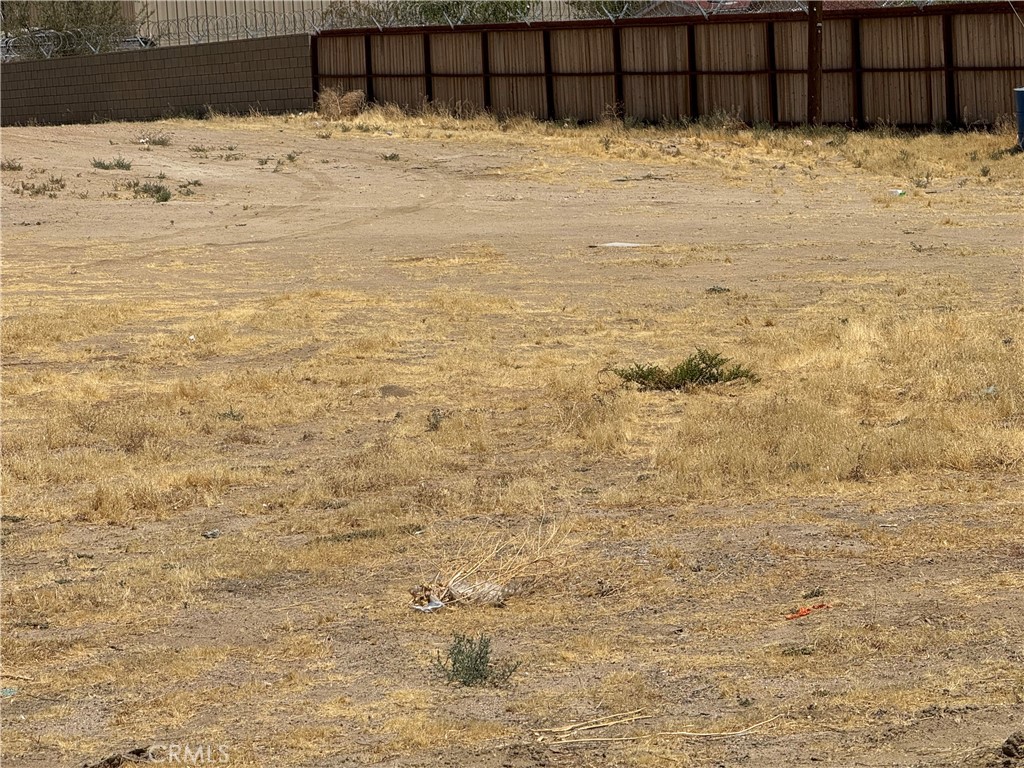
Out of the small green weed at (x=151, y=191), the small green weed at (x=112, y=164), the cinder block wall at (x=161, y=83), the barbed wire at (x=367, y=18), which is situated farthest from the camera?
the cinder block wall at (x=161, y=83)

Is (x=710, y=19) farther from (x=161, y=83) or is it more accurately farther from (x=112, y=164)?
(x=161, y=83)

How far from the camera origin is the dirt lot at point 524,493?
6.09m

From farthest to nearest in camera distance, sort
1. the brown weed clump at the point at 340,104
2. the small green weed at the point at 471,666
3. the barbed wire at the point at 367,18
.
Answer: the brown weed clump at the point at 340,104
the barbed wire at the point at 367,18
the small green weed at the point at 471,666

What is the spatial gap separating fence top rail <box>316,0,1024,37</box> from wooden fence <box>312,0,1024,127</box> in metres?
0.04

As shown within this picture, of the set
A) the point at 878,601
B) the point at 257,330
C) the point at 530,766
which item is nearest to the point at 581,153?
the point at 257,330

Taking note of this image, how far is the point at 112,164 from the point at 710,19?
47.5 ft

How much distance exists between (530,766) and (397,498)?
14.6 feet

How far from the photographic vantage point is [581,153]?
103ft

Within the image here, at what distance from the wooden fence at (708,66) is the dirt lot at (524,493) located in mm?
9072

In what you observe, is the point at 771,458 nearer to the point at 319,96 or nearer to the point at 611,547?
the point at 611,547

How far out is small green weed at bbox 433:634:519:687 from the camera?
640cm

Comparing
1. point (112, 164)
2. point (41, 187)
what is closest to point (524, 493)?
point (41, 187)

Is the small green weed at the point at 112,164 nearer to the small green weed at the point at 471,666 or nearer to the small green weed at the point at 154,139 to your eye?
the small green weed at the point at 154,139

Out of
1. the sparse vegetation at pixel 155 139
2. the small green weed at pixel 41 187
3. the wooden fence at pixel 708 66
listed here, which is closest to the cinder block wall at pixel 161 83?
the wooden fence at pixel 708 66
